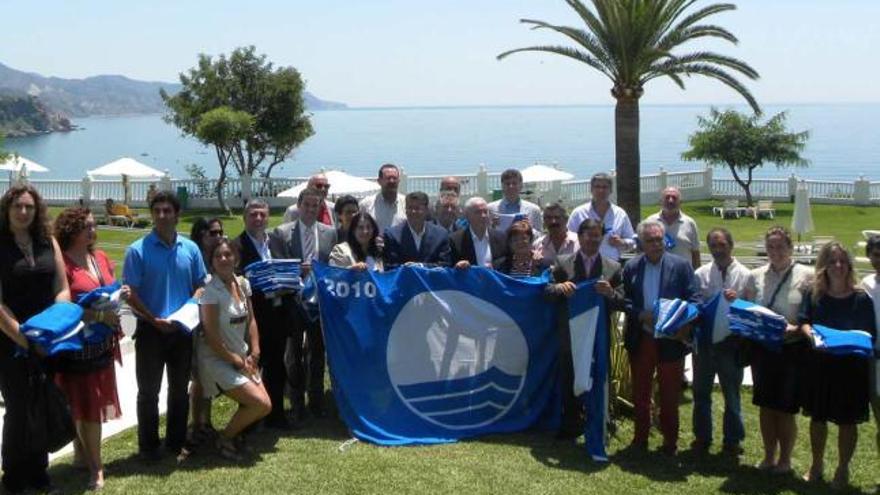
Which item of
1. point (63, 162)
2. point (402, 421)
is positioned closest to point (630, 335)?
point (402, 421)

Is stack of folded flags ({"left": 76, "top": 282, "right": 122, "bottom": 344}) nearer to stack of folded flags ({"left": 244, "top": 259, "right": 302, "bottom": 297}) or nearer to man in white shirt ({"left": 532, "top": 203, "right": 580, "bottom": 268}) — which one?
stack of folded flags ({"left": 244, "top": 259, "right": 302, "bottom": 297})

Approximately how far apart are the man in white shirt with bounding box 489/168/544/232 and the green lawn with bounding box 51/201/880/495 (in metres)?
2.47

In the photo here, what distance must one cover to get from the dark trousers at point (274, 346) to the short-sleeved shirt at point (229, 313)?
1.87ft

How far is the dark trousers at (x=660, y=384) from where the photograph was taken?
7707mm

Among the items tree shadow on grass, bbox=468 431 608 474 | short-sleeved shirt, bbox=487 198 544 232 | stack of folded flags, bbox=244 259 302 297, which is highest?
short-sleeved shirt, bbox=487 198 544 232

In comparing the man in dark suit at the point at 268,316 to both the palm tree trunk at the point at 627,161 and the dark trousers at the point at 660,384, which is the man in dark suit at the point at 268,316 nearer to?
the dark trousers at the point at 660,384

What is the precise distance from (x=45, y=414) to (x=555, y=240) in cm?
413

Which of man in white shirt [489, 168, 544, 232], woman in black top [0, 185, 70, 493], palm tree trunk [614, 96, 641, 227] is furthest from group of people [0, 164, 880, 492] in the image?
palm tree trunk [614, 96, 641, 227]

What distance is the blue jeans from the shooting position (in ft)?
25.9

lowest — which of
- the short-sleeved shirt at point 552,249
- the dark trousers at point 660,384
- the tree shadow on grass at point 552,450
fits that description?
the tree shadow on grass at point 552,450

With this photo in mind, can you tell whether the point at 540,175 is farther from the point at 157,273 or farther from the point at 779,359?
the point at 157,273

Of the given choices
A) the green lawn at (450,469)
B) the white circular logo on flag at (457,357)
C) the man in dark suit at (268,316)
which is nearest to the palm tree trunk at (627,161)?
the green lawn at (450,469)

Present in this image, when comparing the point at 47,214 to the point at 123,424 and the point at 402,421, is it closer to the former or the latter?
the point at 123,424

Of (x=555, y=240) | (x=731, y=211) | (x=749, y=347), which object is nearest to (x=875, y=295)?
(x=749, y=347)
